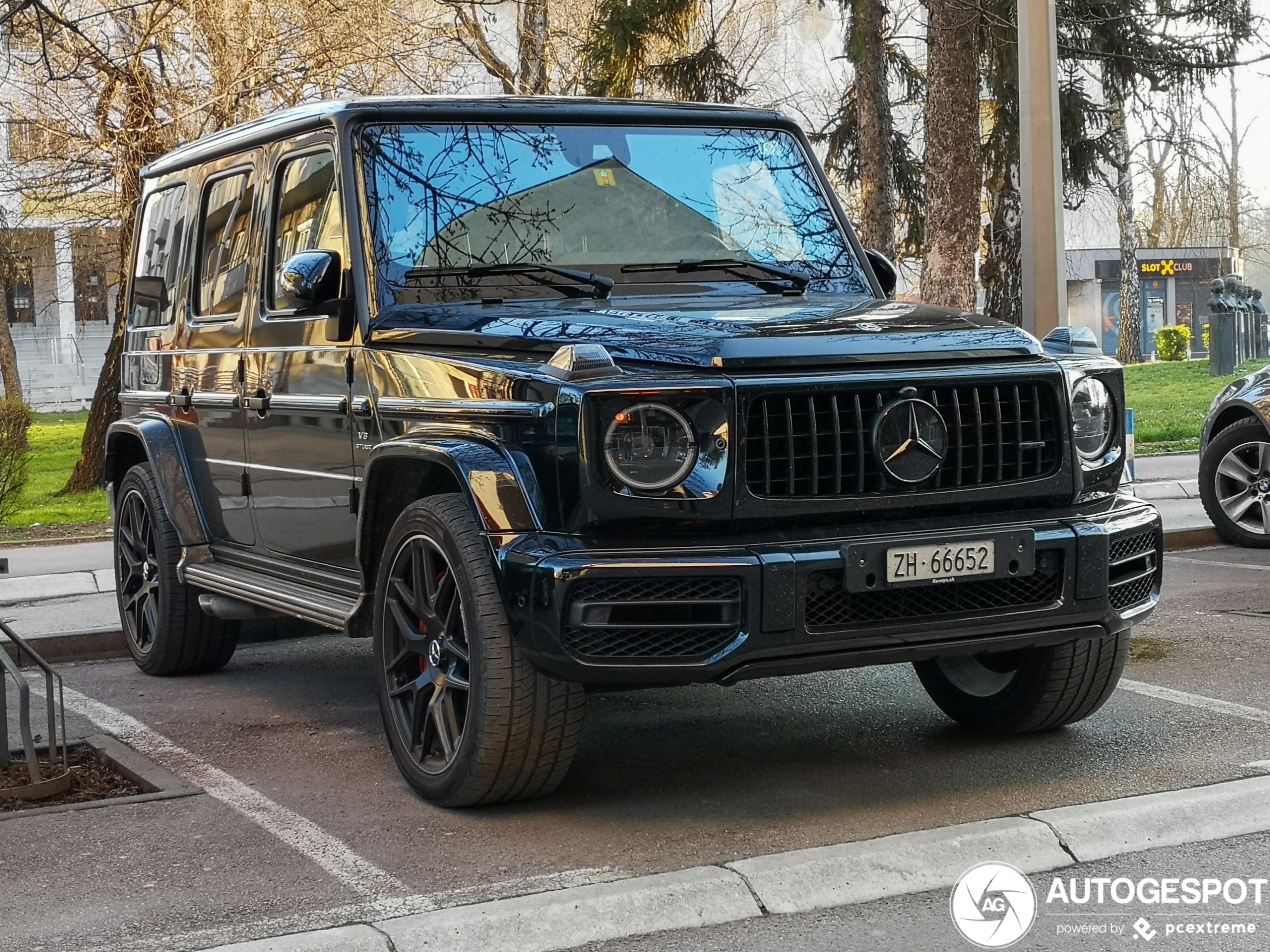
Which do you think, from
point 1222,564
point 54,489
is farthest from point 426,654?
point 54,489

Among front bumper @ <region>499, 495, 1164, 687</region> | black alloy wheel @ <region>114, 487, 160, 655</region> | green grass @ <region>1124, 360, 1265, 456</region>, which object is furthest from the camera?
green grass @ <region>1124, 360, 1265, 456</region>

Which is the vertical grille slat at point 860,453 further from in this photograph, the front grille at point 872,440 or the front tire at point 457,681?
the front tire at point 457,681

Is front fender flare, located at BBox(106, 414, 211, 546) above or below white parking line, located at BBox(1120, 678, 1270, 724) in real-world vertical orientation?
above

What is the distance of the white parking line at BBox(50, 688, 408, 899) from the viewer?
177 inches

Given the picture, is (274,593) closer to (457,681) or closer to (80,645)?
(457,681)

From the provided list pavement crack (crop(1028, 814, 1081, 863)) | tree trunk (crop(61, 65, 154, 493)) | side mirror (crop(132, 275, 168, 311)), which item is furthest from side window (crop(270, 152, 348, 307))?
tree trunk (crop(61, 65, 154, 493))

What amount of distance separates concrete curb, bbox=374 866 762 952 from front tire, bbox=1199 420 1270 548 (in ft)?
24.8

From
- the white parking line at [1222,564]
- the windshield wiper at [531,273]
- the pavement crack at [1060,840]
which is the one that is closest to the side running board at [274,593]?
the windshield wiper at [531,273]

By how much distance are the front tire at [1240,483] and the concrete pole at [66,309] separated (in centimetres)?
3283

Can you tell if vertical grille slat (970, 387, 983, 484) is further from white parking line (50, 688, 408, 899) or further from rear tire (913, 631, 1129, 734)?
white parking line (50, 688, 408, 899)

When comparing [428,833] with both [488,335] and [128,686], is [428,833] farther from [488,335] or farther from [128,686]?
[128,686]

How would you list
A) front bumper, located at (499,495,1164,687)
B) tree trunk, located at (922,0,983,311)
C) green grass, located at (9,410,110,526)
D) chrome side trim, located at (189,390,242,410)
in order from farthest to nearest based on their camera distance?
1. green grass, located at (9,410,110,526)
2. tree trunk, located at (922,0,983,311)
3. chrome side trim, located at (189,390,242,410)
4. front bumper, located at (499,495,1164,687)

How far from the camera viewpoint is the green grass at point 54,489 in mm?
16312

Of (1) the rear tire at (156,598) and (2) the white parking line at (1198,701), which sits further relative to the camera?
(1) the rear tire at (156,598)
